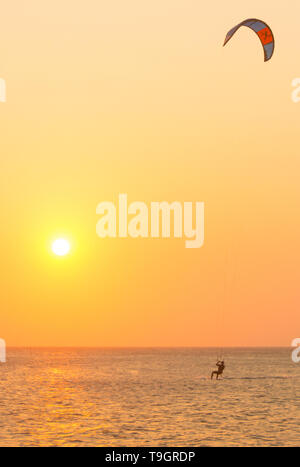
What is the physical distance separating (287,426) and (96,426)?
1177 cm

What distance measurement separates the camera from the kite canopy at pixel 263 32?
3850 cm

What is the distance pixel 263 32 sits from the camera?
1582 inches

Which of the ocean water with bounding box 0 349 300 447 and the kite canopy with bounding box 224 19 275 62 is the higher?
Result: the kite canopy with bounding box 224 19 275 62

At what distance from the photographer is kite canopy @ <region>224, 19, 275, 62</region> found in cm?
3850

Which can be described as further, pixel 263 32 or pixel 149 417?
pixel 149 417

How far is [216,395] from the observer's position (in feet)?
208

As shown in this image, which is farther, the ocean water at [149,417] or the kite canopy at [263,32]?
the kite canopy at [263,32]

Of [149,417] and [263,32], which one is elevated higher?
[263,32]

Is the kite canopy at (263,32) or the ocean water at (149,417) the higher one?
the kite canopy at (263,32)

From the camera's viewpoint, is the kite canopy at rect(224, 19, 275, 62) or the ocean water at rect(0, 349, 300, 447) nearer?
the ocean water at rect(0, 349, 300, 447)

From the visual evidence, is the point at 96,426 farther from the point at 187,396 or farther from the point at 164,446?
the point at 187,396
